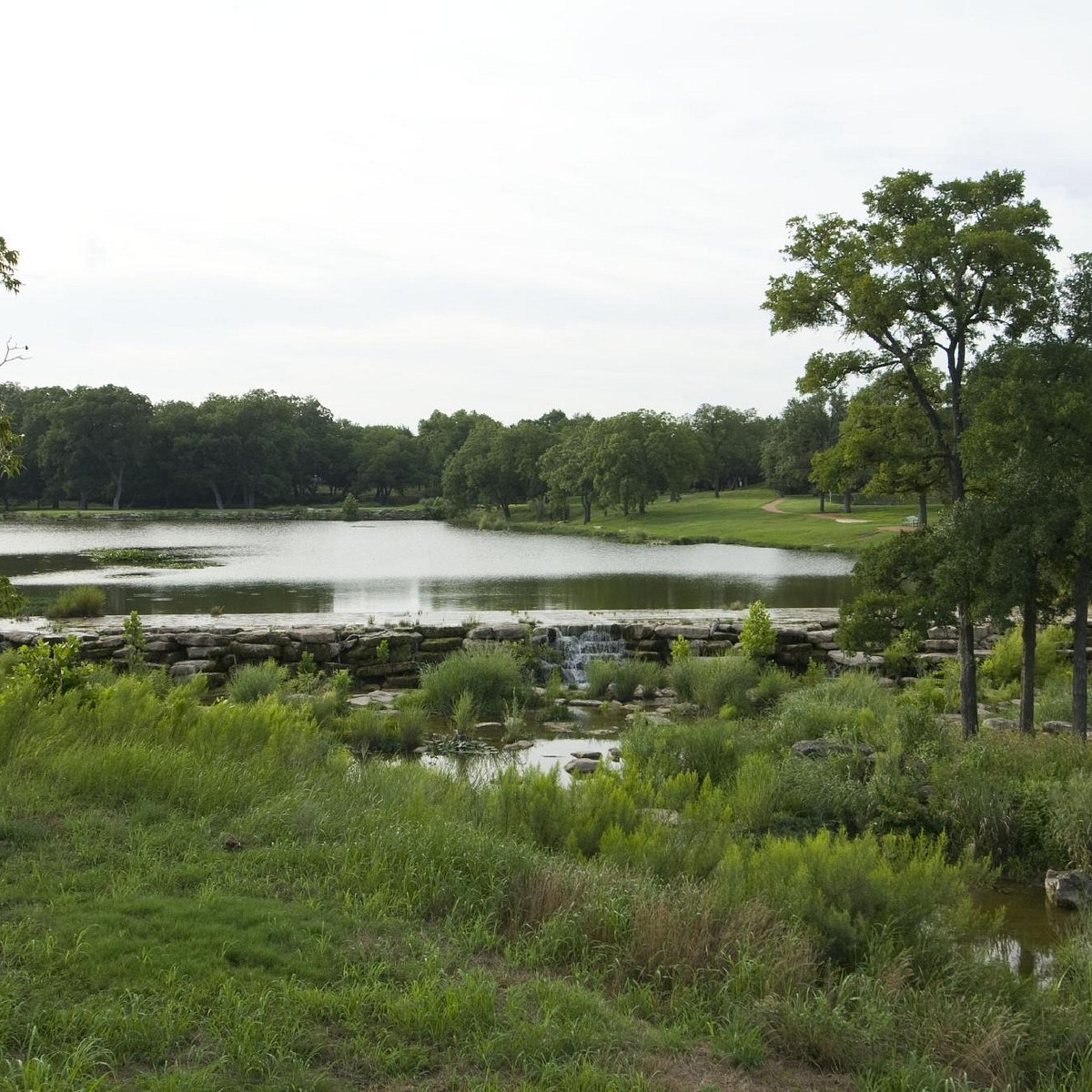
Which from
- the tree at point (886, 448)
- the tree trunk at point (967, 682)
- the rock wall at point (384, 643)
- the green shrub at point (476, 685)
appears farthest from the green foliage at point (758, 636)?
the tree trunk at point (967, 682)

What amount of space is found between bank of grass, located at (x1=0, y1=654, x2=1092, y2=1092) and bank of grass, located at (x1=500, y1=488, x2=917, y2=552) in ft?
134

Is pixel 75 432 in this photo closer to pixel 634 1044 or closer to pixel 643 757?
pixel 643 757

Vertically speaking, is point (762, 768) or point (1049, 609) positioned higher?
point (1049, 609)

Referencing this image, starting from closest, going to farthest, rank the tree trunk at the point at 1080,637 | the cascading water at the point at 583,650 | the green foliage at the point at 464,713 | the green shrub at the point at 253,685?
the tree trunk at the point at 1080,637 < the green foliage at the point at 464,713 < the green shrub at the point at 253,685 < the cascading water at the point at 583,650

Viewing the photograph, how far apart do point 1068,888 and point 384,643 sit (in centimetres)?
1211

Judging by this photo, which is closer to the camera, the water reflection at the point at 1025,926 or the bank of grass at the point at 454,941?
the bank of grass at the point at 454,941

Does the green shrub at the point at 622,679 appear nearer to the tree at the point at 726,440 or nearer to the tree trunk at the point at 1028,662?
Answer: the tree trunk at the point at 1028,662

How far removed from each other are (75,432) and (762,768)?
8994 centimetres

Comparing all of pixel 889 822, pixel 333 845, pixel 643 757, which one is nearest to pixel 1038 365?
pixel 889 822

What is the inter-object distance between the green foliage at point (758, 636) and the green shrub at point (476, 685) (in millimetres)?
4068

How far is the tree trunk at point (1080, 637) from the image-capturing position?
10.0 meters

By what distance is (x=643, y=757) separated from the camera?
10492 millimetres

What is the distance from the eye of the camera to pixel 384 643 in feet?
58.0

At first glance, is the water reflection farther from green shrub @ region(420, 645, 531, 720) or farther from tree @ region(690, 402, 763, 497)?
tree @ region(690, 402, 763, 497)
